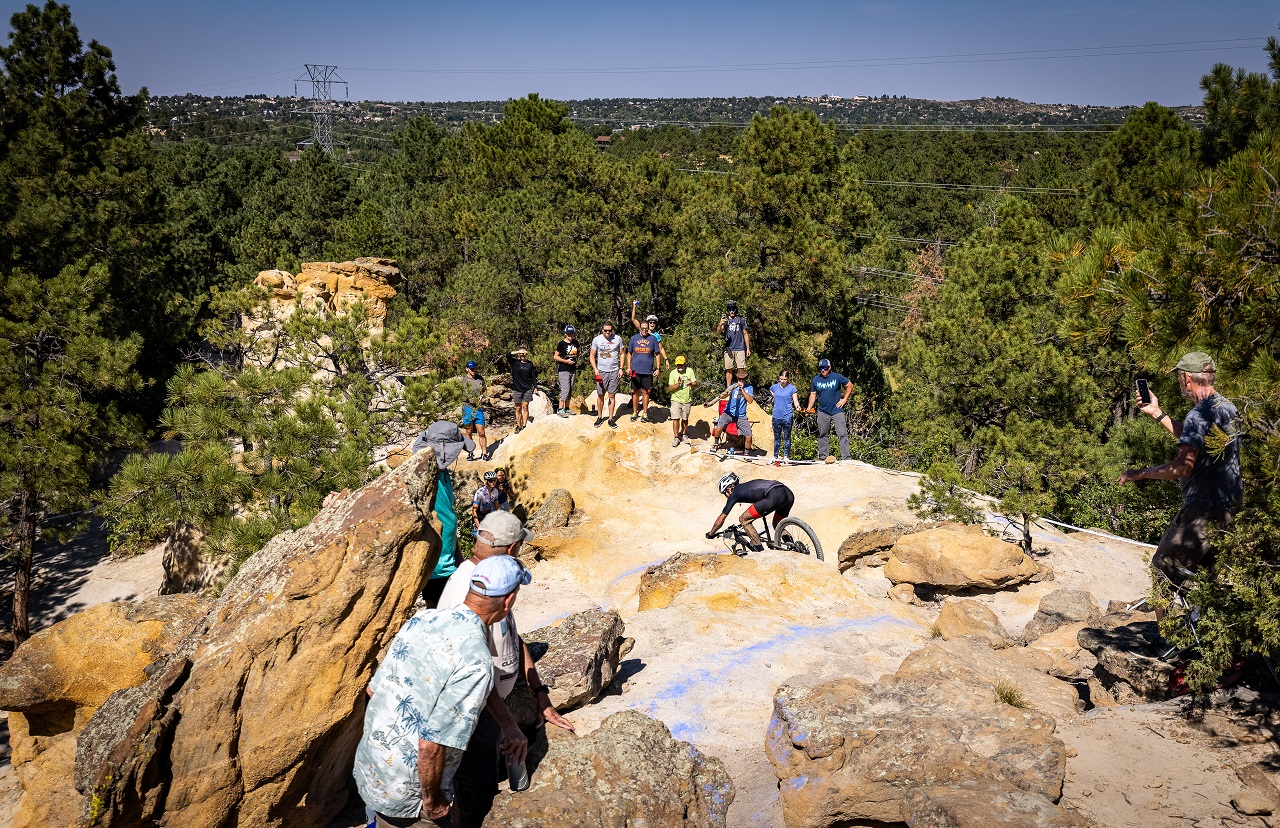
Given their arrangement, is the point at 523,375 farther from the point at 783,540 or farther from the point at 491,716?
the point at 491,716

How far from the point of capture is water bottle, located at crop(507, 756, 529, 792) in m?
4.61

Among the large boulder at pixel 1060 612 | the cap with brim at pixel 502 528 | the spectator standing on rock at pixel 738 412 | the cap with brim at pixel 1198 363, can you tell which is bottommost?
the large boulder at pixel 1060 612

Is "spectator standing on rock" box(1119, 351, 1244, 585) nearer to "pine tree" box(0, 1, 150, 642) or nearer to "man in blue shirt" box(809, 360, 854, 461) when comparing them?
"man in blue shirt" box(809, 360, 854, 461)

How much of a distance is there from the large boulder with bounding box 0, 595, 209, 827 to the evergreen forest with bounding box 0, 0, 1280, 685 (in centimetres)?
201

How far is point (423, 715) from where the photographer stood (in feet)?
12.6

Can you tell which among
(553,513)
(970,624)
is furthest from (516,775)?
(553,513)

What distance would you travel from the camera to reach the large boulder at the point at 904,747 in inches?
185

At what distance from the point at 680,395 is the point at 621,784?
11.0m

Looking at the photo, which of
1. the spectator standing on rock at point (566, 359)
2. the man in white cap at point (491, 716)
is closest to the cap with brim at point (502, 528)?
the man in white cap at point (491, 716)

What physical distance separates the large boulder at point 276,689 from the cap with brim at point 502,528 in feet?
3.31

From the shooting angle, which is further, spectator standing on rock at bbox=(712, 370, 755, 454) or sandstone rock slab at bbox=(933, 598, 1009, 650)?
spectator standing on rock at bbox=(712, 370, 755, 454)

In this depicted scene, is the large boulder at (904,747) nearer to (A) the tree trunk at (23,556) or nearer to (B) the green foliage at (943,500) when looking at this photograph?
(B) the green foliage at (943,500)

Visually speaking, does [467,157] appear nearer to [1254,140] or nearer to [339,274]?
[339,274]

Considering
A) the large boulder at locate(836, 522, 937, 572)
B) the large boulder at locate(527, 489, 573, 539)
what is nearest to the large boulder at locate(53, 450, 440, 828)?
the large boulder at locate(836, 522, 937, 572)
